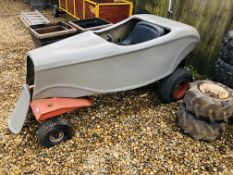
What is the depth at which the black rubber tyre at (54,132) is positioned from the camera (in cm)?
264

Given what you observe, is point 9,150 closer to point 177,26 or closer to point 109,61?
point 109,61

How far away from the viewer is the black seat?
320 cm

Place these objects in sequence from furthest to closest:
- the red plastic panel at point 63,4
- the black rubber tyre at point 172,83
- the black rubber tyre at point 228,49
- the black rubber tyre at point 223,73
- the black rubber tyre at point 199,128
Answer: the red plastic panel at point 63,4 < the black rubber tyre at point 172,83 < the black rubber tyre at point 223,73 < the black rubber tyre at point 228,49 < the black rubber tyre at point 199,128

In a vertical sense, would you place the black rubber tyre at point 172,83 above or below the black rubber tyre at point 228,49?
below

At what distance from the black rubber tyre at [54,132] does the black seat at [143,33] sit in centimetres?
156

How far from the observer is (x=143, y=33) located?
335 centimetres

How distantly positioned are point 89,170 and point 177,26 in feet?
7.22

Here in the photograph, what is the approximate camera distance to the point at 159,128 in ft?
10.2

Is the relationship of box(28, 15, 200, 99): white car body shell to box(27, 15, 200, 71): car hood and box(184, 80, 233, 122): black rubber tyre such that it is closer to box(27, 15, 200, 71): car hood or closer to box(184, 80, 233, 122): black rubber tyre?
box(27, 15, 200, 71): car hood

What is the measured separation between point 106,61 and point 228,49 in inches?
66.5

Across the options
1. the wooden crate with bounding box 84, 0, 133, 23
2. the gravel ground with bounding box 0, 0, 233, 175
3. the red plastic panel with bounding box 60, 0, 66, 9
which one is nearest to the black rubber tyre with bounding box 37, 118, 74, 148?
the gravel ground with bounding box 0, 0, 233, 175

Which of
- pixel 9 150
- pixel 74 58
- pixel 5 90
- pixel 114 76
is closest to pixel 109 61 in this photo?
pixel 114 76

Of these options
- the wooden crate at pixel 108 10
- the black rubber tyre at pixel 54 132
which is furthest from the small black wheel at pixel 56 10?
the black rubber tyre at pixel 54 132

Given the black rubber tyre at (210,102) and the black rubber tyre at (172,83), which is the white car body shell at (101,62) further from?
the black rubber tyre at (210,102)
